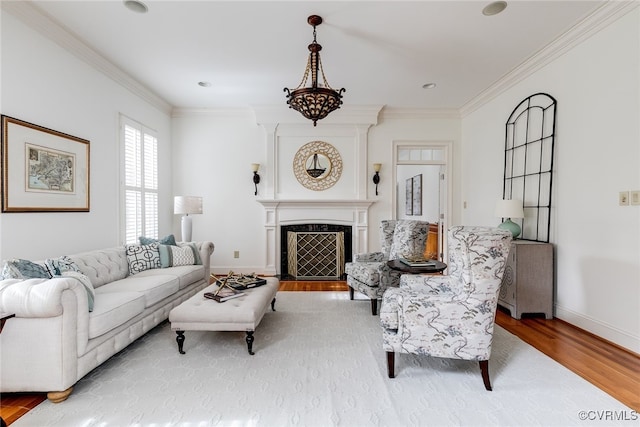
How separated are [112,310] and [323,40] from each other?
10.0 feet

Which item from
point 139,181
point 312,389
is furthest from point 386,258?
point 139,181

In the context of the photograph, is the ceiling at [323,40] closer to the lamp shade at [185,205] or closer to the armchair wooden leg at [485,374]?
the lamp shade at [185,205]

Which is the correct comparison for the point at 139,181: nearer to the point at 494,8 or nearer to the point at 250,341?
the point at 250,341

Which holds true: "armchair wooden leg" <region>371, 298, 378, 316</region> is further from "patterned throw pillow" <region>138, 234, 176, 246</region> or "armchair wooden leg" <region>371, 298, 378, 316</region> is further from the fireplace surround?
"patterned throw pillow" <region>138, 234, 176, 246</region>

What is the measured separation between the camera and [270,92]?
4.51 m

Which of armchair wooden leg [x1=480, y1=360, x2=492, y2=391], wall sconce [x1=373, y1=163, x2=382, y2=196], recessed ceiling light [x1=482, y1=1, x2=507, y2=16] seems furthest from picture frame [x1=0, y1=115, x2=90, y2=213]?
recessed ceiling light [x1=482, y1=1, x2=507, y2=16]

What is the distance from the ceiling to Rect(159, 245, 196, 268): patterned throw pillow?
7.33 feet

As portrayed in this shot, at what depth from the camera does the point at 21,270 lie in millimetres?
2064

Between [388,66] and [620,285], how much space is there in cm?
315

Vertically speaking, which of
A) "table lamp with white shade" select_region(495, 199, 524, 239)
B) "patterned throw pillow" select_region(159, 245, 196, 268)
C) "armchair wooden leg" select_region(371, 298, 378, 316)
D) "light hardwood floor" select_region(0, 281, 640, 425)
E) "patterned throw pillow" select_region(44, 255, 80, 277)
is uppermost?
"table lamp with white shade" select_region(495, 199, 524, 239)

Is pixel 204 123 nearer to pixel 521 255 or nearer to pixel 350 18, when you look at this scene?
pixel 350 18

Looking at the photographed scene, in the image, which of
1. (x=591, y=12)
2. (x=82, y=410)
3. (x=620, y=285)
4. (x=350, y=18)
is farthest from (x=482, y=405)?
(x=591, y=12)

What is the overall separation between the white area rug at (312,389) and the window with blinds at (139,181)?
2054mm

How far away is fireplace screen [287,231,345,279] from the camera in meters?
5.19
